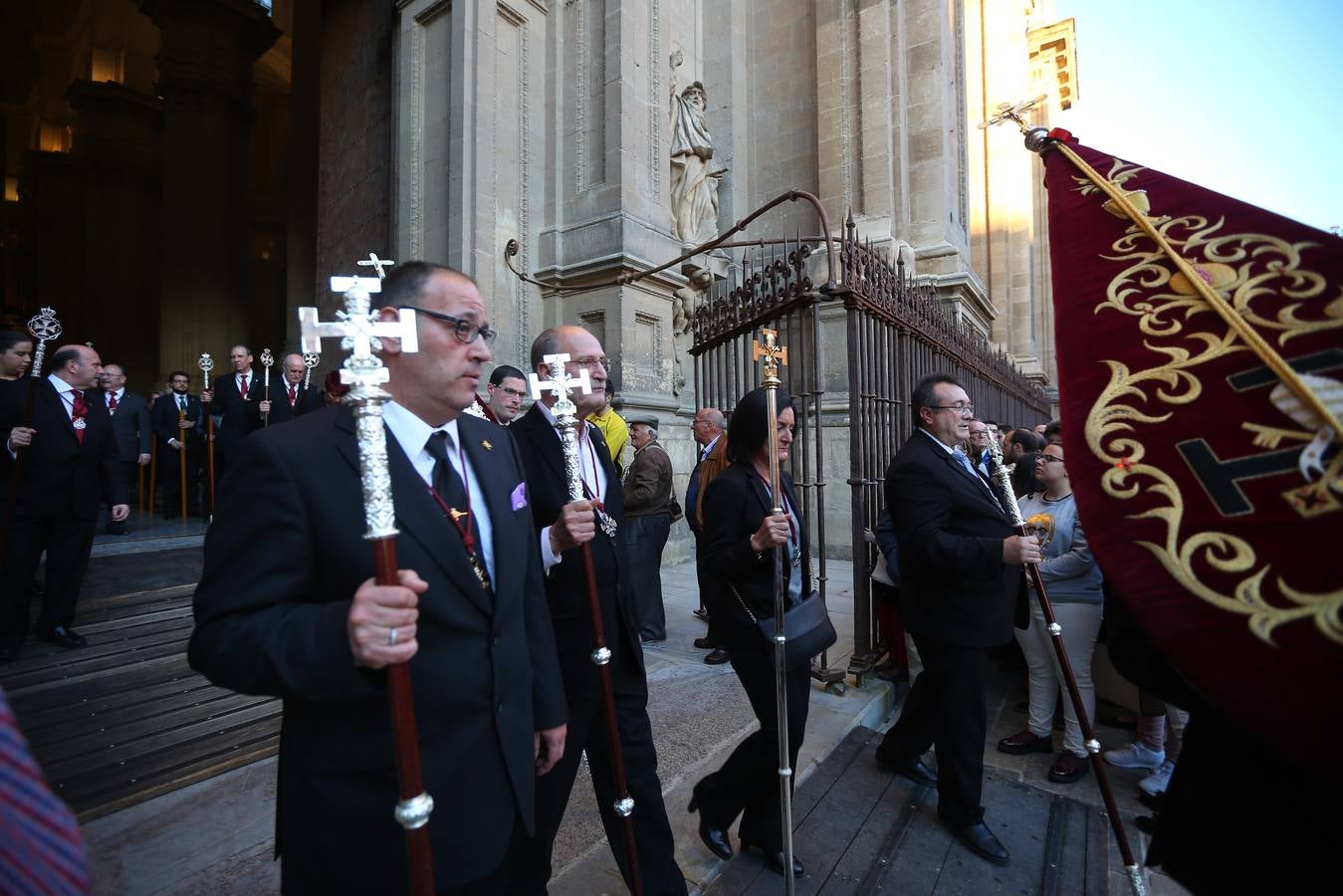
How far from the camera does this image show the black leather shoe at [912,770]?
3.49 metres

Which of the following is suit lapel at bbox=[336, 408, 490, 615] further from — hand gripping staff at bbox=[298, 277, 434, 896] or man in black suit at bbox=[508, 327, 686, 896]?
man in black suit at bbox=[508, 327, 686, 896]

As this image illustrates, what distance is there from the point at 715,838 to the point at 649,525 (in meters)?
2.84

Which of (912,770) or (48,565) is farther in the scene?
(48,565)

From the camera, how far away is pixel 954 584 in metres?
3.11

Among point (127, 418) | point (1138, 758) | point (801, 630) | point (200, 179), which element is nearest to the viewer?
point (801, 630)

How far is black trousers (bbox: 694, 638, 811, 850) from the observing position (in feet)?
8.90

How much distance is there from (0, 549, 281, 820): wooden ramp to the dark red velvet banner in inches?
156

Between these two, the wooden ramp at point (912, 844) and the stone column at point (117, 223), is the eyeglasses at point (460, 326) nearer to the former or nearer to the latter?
the wooden ramp at point (912, 844)

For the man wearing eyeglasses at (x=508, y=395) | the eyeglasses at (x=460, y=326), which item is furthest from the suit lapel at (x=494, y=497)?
the man wearing eyeglasses at (x=508, y=395)

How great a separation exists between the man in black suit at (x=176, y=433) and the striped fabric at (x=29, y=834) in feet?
34.3

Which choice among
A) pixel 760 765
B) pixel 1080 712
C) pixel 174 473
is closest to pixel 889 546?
pixel 1080 712

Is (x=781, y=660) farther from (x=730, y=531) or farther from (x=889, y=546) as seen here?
(x=889, y=546)

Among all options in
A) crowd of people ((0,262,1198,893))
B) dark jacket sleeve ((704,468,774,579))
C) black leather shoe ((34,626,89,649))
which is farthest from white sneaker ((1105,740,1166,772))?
black leather shoe ((34,626,89,649))

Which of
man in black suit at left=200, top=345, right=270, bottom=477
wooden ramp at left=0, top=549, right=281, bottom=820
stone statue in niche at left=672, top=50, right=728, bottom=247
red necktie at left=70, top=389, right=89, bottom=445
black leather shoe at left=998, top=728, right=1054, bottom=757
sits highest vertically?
stone statue in niche at left=672, top=50, right=728, bottom=247
